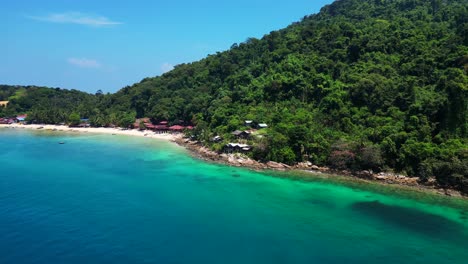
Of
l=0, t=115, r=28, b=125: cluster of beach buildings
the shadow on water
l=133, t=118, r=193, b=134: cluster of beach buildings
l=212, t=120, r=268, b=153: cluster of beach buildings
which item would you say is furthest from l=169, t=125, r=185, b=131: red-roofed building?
l=0, t=115, r=28, b=125: cluster of beach buildings

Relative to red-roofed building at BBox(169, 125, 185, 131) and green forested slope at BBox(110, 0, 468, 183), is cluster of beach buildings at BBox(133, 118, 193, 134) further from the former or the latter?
green forested slope at BBox(110, 0, 468, 183)

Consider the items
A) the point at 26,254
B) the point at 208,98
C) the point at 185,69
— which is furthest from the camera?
the point at 185,69

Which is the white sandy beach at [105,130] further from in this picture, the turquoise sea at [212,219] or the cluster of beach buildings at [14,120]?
the turquoise sea at [212,219]

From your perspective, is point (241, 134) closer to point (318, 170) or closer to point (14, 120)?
point (318, 170)

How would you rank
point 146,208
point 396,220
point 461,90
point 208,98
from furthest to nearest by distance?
point 208,98
point 461,90
point 146,208
point 396,220

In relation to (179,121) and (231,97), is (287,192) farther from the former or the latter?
(179,121)

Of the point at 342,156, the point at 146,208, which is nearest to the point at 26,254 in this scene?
the point at 146,208

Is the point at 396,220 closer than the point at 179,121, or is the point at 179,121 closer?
the point at 396,220

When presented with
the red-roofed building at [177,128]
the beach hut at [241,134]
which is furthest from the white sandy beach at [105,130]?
the beach hut at [241,134]
